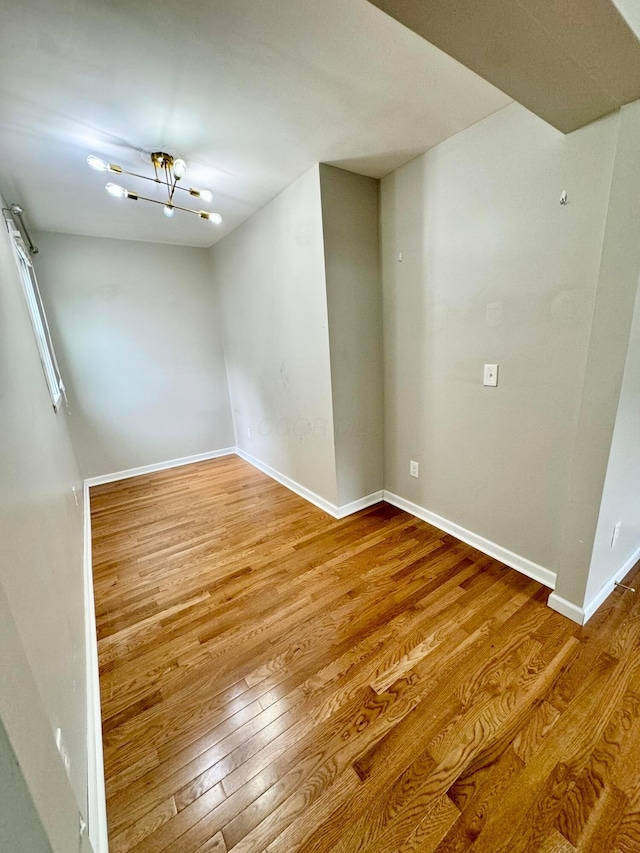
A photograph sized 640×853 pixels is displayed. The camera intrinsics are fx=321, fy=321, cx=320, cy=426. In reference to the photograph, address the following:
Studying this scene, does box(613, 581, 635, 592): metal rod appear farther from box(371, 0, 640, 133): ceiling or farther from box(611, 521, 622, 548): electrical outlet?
box(371, 0, 640, 133): ceiling

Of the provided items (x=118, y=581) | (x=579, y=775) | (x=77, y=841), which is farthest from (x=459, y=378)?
(x=118, y=581)

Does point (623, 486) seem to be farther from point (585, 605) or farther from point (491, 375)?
point (491, 375)

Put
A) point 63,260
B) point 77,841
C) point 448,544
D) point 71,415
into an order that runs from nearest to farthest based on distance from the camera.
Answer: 1. point 77,841
2. point 448,544
3. point 63,260
4. point 71,415

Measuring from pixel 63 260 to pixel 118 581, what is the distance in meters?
2.94

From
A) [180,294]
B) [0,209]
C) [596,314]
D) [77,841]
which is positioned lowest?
[77,841]

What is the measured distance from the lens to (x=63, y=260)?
2996mm

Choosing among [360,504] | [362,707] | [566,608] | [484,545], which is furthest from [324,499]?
[566,608]

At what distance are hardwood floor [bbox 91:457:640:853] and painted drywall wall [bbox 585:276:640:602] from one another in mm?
240

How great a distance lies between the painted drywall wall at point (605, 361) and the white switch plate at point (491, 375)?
0.48 meters

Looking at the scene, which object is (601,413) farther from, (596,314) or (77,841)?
(77,841)

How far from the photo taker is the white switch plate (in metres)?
1.79

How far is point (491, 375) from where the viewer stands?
1.81 m

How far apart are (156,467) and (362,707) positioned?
335 centimetres

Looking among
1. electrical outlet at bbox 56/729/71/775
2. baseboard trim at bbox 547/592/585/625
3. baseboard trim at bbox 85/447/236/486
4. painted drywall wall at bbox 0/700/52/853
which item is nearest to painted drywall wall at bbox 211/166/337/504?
baseboard trim at bbox 85/447/236/486
